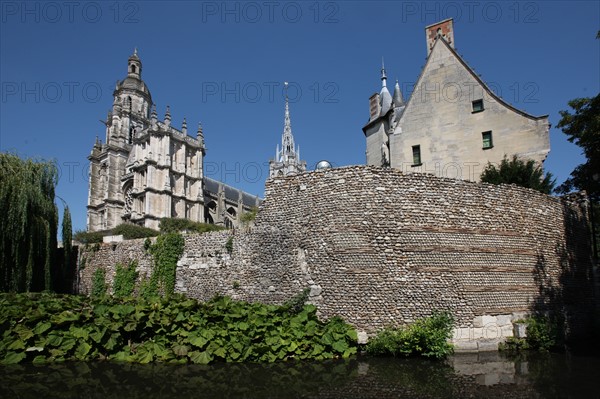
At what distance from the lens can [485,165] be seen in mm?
19625

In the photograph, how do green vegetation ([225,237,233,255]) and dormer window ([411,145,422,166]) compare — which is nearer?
green vegetation ([225,237,233,255])

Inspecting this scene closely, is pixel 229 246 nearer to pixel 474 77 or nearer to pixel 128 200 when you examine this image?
pixel 474 77

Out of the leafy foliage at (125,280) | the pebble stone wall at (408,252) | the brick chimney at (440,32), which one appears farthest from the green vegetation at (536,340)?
the brick chimney at (440,32)

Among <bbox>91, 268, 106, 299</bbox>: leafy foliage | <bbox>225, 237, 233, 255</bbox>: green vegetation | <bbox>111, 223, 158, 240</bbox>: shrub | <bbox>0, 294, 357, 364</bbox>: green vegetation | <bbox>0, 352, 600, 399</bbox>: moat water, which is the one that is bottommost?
<bbox>0, 352, 600, 399</bbox>: moat water

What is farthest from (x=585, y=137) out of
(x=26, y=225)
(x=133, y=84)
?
(x=133, y=84)

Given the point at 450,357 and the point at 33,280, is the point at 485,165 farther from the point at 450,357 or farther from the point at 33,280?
the point at 33,280

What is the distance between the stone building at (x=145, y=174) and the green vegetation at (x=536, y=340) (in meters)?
52.4

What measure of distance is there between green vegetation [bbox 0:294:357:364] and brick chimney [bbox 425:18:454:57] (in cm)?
1738

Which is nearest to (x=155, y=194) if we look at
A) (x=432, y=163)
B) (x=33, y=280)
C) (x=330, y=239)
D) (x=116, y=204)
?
(x=116, y=204)

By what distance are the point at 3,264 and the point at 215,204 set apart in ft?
179

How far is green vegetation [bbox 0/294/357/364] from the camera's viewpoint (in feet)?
34.9

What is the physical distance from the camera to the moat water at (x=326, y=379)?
770 centimetres

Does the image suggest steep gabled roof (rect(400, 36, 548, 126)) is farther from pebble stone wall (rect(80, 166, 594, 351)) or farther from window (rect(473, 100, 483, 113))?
pebble stone wall (rect(80, 166, 594, 351))

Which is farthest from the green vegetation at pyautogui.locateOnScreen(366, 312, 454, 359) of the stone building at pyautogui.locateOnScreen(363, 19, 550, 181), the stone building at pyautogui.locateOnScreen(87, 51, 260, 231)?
the stone building at pyautogui.locateOnScreen(87, 51, 260, 231)
